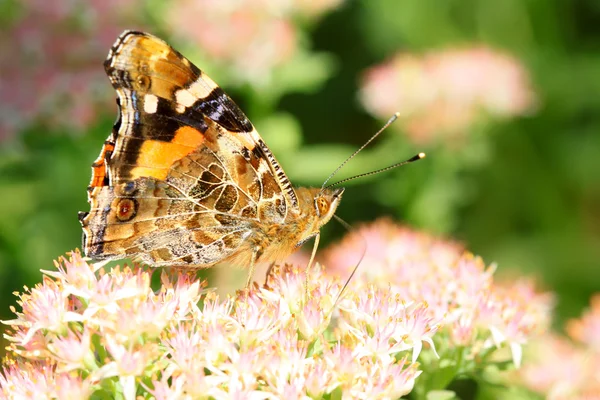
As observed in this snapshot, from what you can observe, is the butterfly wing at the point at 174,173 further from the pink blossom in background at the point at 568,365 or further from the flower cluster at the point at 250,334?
the pink blossom in background at the point at 568,365

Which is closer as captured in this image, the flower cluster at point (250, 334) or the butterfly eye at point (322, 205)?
the flower cluster at point (250, 334)

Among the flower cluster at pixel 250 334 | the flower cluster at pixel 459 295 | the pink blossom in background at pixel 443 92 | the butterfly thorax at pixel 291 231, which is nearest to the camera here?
the flower cluster at pixel 250 334

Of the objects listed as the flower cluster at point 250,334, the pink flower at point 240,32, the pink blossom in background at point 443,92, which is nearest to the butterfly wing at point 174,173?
the flower cluster at point 250,334

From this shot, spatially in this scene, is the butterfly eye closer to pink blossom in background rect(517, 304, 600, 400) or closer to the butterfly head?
the butterfly head

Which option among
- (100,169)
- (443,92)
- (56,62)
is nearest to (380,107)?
(443,92)

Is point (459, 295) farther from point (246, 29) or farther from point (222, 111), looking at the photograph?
point (246, 29)

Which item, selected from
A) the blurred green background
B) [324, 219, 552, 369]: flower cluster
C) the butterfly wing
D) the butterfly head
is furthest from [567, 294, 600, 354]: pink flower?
the butterfly wing
